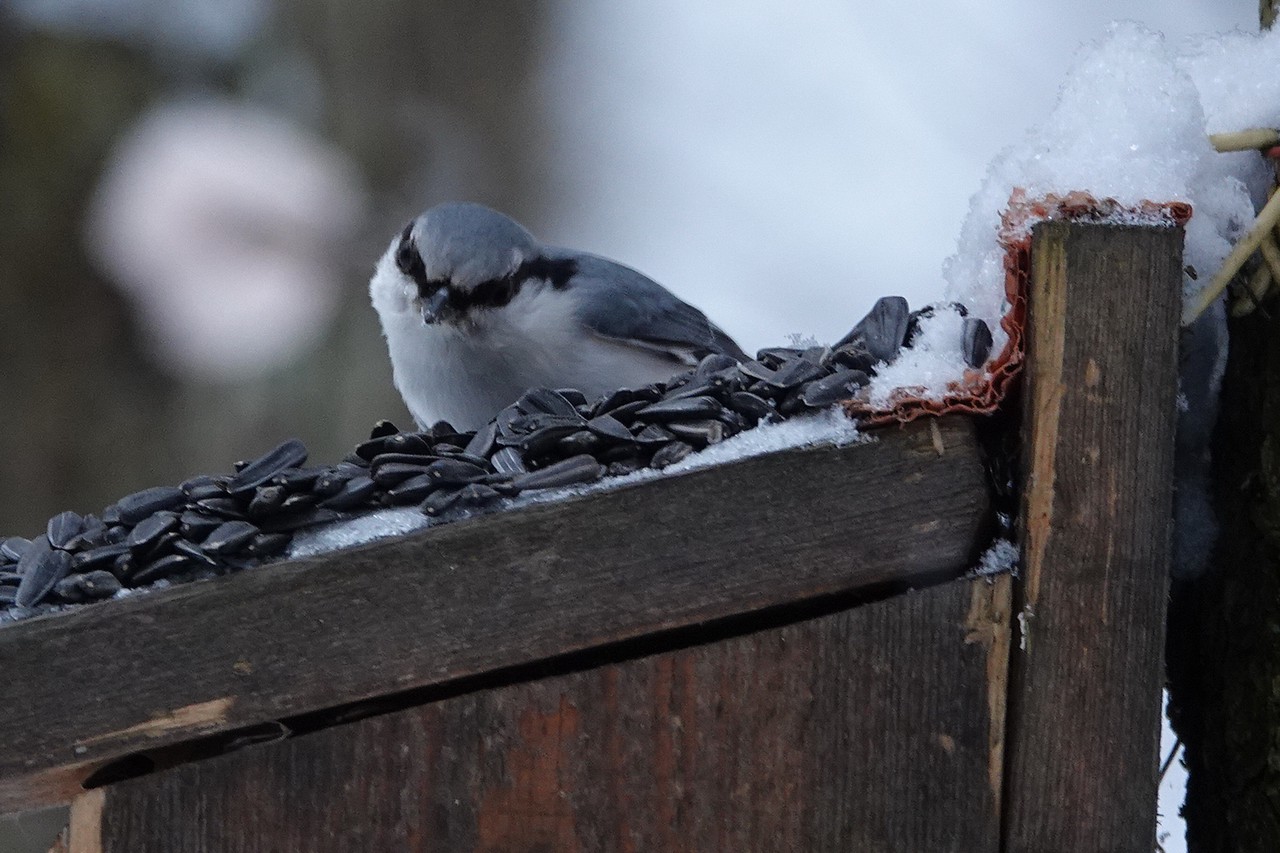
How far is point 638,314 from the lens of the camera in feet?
9.13

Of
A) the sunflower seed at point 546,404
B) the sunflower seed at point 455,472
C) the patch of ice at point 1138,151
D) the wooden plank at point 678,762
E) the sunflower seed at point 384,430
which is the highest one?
the patch of ice at point 1138,151

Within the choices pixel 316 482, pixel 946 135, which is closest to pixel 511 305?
pixel 316 482

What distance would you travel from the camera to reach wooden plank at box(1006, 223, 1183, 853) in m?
1.26

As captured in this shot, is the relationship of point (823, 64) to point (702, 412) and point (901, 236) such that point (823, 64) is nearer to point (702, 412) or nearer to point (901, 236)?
point (901, 236)

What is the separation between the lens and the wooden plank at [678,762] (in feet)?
4.25

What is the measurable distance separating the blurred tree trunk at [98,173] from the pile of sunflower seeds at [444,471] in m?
2.57

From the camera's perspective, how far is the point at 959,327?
135 cm

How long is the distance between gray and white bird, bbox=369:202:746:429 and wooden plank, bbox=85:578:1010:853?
1.21 m

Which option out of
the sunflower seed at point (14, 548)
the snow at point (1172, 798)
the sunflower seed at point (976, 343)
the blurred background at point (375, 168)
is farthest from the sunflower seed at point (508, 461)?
the blurred background at point (375, 168)

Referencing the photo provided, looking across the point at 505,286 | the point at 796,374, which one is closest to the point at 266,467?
the point at 796,374

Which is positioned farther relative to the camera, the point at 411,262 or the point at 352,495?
the point at 411,262

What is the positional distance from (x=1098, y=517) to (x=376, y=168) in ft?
11.0

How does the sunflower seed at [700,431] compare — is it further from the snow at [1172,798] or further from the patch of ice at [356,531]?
the snow at [1172,798]

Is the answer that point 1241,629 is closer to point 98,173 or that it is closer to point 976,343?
point 976,343
